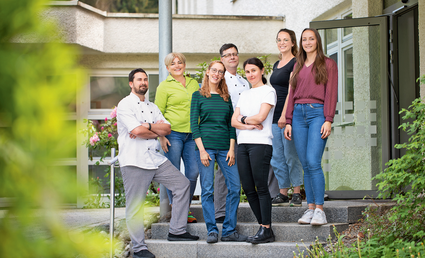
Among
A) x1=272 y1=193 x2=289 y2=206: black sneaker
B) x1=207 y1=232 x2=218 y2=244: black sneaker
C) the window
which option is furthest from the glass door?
x1=207 y1=232 x2=218 y2=244: black sneaker

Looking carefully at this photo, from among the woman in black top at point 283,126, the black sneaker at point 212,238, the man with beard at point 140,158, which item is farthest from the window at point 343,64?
the man with beard at point 140,158

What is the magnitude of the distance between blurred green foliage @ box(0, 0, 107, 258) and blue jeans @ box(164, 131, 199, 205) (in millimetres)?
4157

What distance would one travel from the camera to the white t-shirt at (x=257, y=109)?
3939mm

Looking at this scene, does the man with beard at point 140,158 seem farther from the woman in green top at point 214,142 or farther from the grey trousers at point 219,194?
the grey trousers at point 219,194

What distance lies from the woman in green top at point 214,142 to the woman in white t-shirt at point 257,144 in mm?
166

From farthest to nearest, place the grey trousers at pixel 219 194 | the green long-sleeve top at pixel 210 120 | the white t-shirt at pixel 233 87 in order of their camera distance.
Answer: the grey trousers at pixel 219 194 < the white t-shirt at pixel 233 87 < the green long-sleeve top at pixel 210 120

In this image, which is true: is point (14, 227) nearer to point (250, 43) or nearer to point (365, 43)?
point (365, 43)

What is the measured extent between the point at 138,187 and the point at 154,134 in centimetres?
53

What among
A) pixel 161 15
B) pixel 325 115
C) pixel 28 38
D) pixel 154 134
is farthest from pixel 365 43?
pixel 28 38

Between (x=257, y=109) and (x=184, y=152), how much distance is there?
967 mm

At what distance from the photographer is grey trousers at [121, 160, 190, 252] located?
405cm

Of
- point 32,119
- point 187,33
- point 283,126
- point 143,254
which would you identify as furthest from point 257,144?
point 187,33

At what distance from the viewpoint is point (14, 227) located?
0.26m

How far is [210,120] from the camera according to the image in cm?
416
